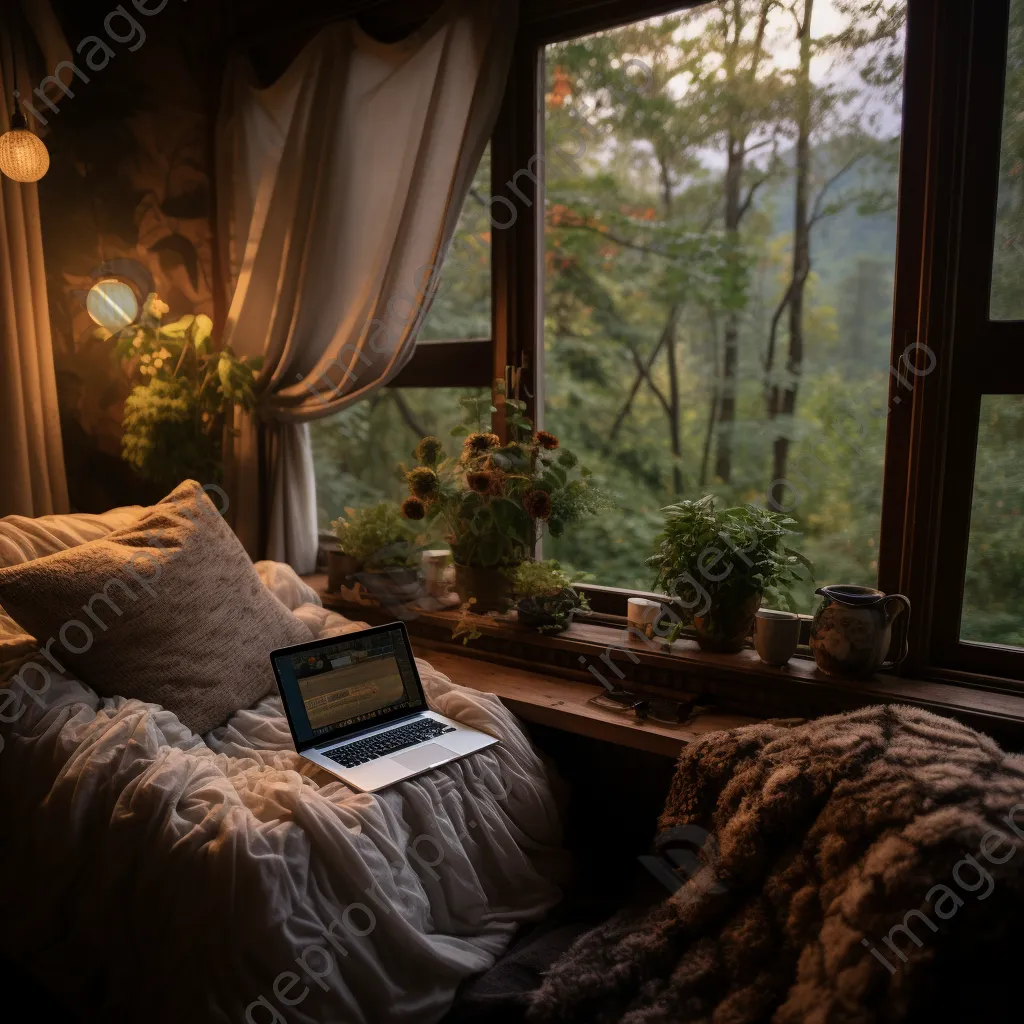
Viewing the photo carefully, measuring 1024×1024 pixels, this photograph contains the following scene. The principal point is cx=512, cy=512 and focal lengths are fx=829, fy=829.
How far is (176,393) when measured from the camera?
2.42 metres

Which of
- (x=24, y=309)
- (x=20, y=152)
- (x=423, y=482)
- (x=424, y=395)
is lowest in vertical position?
(x=423, y=482)

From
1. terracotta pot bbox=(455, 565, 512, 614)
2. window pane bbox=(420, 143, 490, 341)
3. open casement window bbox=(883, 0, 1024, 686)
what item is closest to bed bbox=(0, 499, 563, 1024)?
terracotta pot bbox=(455, 565, 512, 614)

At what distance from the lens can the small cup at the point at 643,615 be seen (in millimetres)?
1827

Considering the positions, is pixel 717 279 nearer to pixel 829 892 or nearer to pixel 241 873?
pixel 829 892

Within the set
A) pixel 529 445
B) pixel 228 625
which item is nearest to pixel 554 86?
pixel 529 445

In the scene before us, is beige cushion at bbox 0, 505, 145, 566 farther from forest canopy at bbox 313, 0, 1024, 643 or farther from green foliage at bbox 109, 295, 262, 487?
forest canopy at bbox 313, 0, 1024, 643

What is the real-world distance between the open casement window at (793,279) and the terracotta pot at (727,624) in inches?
10.6

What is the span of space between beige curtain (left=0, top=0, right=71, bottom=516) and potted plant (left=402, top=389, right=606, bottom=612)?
1.14m

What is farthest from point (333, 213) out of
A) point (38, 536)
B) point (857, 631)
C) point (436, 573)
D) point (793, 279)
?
point (793, 279)

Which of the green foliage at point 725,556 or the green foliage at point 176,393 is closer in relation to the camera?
the green foliage at point 725,556

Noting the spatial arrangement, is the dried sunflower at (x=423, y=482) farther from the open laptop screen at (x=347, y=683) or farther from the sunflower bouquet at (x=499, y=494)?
the open laptop screen at (x=347, y=683)

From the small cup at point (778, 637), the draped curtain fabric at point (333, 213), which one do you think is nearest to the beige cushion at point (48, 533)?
the draped curtain fabric at point (333, 213)

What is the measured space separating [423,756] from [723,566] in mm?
697

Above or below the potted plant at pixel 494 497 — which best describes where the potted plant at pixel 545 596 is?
below
